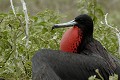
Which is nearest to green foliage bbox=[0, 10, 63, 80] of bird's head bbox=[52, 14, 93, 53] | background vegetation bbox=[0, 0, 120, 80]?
background vegetation bbox=[0, 0, 120, 80]

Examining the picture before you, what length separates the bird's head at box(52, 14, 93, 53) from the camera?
6.09 meters

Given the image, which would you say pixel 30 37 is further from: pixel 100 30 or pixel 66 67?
pixel 66 67

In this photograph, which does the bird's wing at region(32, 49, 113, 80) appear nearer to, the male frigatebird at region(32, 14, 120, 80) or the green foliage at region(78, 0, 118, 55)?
the male frigatebird at region(32, 14, 120, 80)

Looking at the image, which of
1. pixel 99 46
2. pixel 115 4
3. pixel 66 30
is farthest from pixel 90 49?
pixel 115 4

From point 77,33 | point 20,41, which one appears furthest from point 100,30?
point 20,41

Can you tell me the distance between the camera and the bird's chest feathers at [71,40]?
6.07m

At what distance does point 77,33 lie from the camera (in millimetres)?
6152

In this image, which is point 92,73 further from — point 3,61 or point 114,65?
point 3,61

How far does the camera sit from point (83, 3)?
22.7ft

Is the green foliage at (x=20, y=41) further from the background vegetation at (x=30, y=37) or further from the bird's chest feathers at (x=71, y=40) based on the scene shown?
the bird's chest feathers at (x=71, y=40)

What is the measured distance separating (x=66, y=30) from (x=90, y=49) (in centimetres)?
61

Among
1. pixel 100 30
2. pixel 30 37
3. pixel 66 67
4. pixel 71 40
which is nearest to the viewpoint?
pixel 66 67

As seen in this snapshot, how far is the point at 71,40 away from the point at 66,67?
1.60 feet

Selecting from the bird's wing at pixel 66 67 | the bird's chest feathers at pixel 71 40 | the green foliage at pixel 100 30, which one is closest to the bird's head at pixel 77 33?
the bird's chest feathers at pixel 71 40
